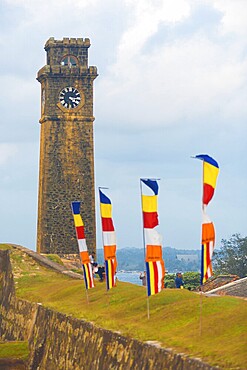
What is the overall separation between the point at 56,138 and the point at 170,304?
3137cm

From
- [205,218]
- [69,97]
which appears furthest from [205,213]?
[69,97]

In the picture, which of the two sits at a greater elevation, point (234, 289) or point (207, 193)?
point (207, 193)

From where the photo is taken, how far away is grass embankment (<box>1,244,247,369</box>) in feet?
54.4

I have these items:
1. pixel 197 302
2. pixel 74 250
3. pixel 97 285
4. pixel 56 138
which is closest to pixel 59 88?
pixel 56 138

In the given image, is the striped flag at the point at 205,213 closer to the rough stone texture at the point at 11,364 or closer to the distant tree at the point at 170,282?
the rough stone texture at the point at 11,364

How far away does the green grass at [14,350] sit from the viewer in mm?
28031

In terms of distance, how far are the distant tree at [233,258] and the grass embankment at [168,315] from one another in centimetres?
3034

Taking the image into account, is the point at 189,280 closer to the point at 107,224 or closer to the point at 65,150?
the point at 65,150

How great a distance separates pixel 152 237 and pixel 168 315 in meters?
1.96

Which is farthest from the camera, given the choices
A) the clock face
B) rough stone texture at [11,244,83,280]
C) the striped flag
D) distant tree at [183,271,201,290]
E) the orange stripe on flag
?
the clock face

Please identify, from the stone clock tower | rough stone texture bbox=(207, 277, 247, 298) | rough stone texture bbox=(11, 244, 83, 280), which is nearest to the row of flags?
rough stone texture bbox=(207, 277, 247, 298)

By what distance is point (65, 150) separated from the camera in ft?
173

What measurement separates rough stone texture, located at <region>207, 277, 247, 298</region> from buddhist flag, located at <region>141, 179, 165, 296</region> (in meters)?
12.8

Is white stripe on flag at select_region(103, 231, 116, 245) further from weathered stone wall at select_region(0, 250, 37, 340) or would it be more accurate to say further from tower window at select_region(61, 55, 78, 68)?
tower window at select_region(61, 55, 78, 68)
